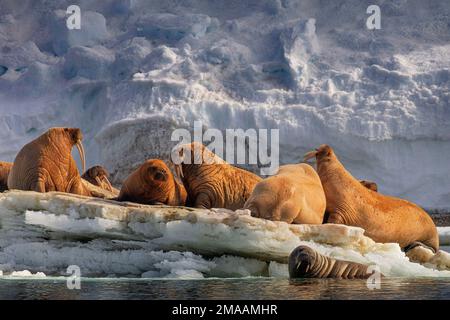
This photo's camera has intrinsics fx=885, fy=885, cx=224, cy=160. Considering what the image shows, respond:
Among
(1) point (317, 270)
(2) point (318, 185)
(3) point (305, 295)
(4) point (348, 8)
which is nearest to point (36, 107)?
(4) point (348, 8)

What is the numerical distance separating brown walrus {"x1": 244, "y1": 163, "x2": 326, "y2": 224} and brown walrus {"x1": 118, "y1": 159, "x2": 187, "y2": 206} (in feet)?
4.07

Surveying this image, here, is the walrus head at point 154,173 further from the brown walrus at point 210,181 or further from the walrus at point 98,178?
the walrus at point 98,178

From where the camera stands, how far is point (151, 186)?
10.6m

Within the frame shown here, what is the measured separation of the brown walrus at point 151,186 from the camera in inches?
413

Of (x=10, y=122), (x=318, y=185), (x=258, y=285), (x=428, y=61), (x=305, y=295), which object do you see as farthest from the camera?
(x=10, y=122)

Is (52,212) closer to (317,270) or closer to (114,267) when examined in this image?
(114,267)

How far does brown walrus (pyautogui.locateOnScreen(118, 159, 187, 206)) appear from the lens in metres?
10.5

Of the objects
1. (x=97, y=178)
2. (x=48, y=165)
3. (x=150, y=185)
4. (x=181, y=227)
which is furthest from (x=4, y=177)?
(x=181, y=227)

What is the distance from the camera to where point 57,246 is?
9.36 m

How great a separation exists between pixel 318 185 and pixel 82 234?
2.84 metres

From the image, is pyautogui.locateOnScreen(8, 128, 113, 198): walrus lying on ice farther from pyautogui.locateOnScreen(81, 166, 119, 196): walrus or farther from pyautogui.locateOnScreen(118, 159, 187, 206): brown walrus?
pyautogui.locateOnScreen(81, 166, 119, 196): walrus

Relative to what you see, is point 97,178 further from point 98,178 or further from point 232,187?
point 232,187

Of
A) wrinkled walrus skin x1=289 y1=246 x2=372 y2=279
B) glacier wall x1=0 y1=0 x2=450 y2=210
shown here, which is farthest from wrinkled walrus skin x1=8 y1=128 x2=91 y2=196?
glacier wall x1=0 y1=0 x2=450 y2=210

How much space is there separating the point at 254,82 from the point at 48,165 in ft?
30.5
